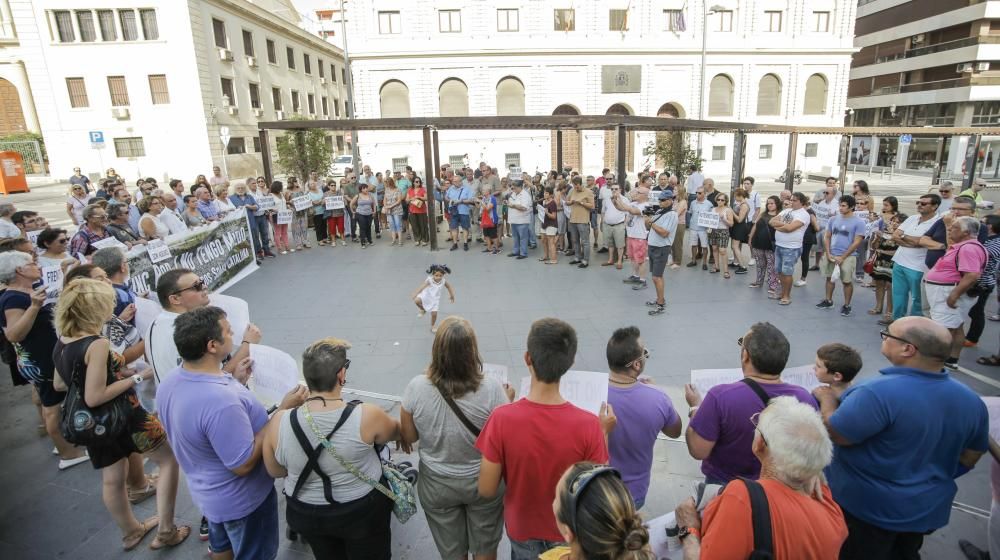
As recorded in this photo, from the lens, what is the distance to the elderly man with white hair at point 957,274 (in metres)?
5.33

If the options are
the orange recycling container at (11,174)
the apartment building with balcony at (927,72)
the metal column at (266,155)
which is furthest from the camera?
the apartment building with balcony at (927,72)

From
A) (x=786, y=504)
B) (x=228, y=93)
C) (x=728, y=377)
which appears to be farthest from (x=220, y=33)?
(x=786, y=504)

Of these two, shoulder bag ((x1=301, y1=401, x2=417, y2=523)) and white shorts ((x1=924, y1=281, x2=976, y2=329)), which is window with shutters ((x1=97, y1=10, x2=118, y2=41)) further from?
white shorts ((x1=924, y1=281, x2=976, y2=329))

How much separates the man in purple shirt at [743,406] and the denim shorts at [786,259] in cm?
623

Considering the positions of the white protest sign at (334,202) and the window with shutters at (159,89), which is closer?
the white protest sign at (334,202)

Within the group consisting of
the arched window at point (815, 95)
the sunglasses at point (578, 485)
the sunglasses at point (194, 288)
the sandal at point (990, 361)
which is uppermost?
the arched window at point (815, 95)

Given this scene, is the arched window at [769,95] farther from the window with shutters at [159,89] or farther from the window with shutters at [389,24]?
the window with shutters at [159,89]

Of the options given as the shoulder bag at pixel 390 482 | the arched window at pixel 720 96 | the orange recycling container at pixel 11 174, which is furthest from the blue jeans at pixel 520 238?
the arched window at pixel 720 96

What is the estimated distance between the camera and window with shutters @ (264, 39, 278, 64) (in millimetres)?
37641

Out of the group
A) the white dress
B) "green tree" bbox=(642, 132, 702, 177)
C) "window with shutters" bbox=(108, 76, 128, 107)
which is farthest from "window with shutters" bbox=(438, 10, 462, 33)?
the white dress

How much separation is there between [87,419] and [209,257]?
21.4ft

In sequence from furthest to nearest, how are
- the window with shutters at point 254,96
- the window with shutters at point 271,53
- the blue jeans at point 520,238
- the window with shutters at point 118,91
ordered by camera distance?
the window with shutters at point 271,53
the window with shutters at point 254,96
the window with shutters at point 118,91
the blue jeans at point 520,238

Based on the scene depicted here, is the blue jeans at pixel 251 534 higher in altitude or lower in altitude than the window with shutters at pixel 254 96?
lower

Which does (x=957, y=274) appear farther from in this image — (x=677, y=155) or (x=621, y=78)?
(x=621, y=78)
